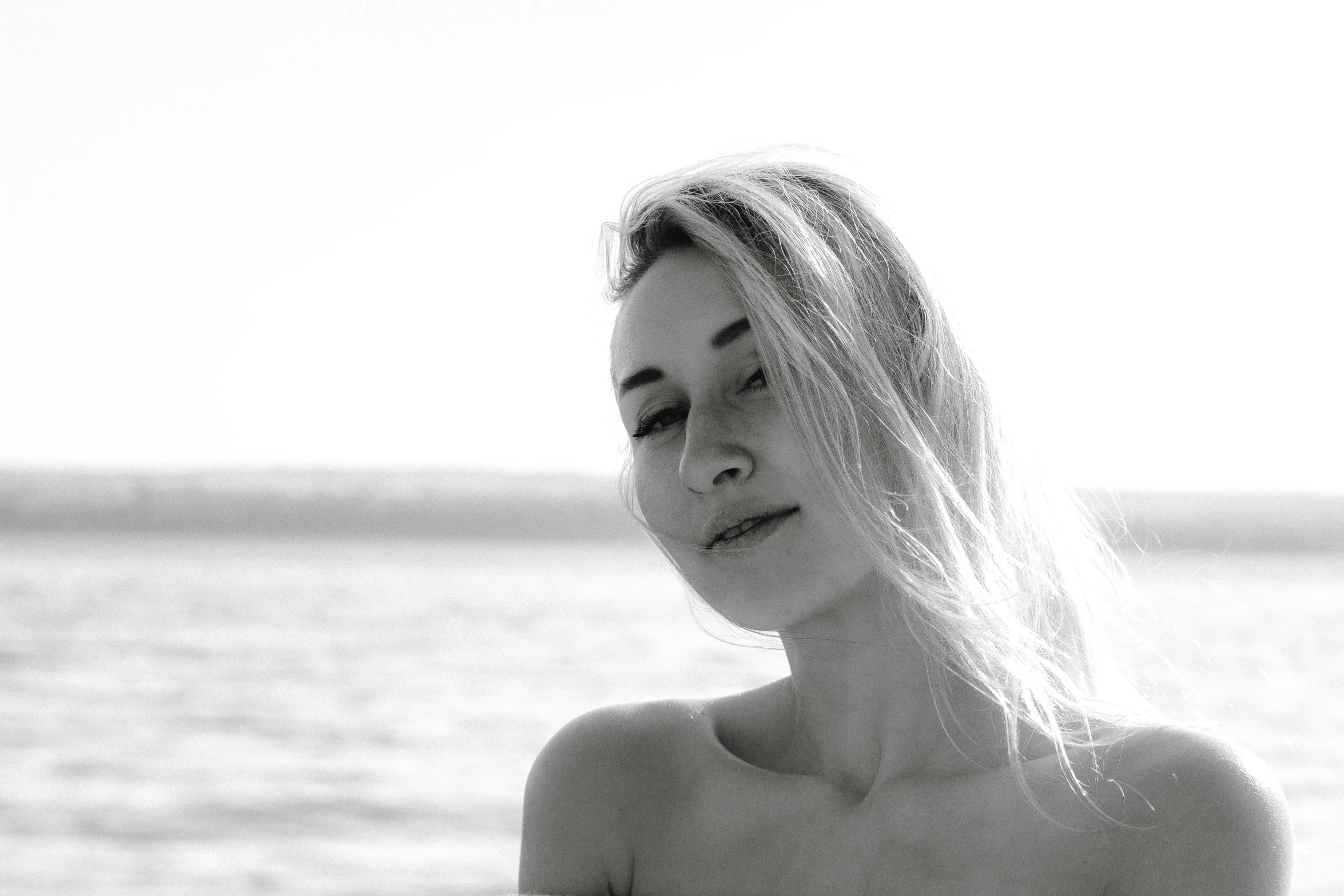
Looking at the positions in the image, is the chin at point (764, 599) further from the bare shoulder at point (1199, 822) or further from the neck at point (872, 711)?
the bare shoulder at point (1199, 822)

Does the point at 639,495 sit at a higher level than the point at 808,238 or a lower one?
lower

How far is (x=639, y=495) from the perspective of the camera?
1.32 meters

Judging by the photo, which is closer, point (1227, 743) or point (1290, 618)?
point (1227, 743)

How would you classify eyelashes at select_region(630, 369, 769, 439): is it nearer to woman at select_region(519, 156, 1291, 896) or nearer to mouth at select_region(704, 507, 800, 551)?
woman at select_region(519, 156, 1291, 896)

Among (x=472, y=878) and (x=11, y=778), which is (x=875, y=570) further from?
(x=11, y=778)

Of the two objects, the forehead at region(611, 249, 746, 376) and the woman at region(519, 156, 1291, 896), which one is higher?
the forehead at region(611, 249, 746, 376)

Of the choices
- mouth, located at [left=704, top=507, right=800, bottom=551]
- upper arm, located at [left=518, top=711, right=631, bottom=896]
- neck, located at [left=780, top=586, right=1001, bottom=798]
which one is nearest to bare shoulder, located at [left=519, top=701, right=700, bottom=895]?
upper arm, located at [left=518, top=711, right=631, bottom=896]

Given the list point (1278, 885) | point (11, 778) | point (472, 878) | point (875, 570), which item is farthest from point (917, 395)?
point (11, 778)

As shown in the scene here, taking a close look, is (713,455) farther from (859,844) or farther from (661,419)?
(859,844)

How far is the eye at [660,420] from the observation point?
1291 mm

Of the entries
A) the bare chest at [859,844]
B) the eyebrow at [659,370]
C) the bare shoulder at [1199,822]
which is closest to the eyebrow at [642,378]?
the eyebrow at [659,370]

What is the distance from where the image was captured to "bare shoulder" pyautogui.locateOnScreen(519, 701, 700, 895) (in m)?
1.34

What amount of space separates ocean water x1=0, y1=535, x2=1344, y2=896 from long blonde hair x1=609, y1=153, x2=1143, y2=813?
0.61ft

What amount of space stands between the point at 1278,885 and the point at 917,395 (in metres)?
0.49
